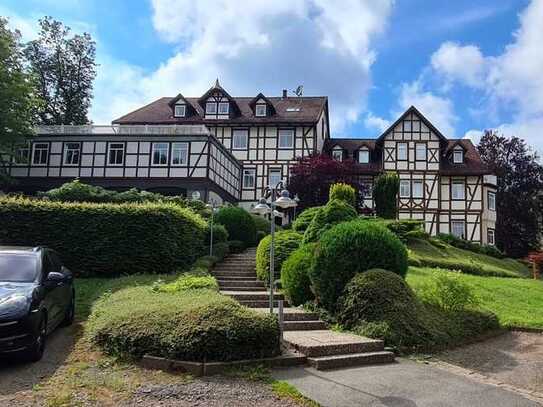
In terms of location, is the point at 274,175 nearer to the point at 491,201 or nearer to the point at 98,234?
the point at 491,201

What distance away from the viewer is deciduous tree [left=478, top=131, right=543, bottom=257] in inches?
1710

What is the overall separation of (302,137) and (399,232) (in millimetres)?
14708

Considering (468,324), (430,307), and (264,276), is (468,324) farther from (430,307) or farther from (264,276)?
(264,276)

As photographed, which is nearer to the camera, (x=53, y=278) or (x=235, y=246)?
(x=53, y=278)

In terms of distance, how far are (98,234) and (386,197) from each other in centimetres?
2056

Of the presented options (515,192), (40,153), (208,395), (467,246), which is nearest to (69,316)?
(208,395)

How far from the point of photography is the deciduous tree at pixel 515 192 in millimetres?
43438

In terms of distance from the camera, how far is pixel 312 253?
1202 cm

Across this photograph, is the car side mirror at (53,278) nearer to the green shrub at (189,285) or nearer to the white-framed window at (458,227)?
the green shrub at (189,285)

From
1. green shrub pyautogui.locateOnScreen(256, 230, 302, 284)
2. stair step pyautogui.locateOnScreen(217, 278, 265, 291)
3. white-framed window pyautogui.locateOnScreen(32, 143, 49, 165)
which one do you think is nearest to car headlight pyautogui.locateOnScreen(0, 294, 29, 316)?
stair step pyautogui.locateOnScreen(217, 278, 265, 291)

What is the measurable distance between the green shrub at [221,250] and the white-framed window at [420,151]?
24.1 meters

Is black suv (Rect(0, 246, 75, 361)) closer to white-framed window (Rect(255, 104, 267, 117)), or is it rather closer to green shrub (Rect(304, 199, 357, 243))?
green shrub (Rect(304, 199, 357, 243))

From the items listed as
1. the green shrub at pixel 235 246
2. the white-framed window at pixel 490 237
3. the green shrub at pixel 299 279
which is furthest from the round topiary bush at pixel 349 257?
the white-framed window at pixel 490 237

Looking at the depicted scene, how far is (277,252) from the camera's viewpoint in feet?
50.6
